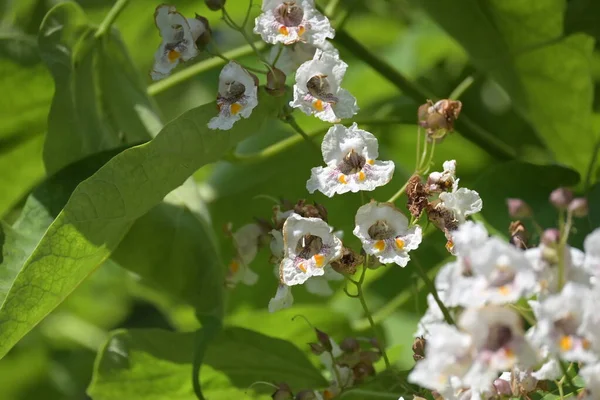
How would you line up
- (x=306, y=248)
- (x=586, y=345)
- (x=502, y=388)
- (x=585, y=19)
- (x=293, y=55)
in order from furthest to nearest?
(x=585, y=19) → (x=293, y=55) → (x=306, y=248) → (x=502, y=388) → (x=586, y=345)

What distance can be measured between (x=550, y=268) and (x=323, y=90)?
309 millimetres

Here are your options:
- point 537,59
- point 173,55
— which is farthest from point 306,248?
point 537,59

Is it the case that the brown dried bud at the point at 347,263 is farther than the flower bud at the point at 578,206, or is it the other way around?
the brown dried bud at the point at 347,263

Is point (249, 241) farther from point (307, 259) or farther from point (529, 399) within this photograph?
point (529, 399)

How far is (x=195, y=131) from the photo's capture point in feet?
2.81

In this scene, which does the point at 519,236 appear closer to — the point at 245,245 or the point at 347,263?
the point at 347,263

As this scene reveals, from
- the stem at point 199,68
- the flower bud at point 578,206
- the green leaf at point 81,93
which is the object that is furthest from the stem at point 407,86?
the flower bud at point 578,206

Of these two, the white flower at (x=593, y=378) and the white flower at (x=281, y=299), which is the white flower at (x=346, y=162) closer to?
the white flower at (x=281, y=299)

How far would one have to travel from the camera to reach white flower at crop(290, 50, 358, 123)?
0.79m

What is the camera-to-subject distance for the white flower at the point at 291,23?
31.7 inches

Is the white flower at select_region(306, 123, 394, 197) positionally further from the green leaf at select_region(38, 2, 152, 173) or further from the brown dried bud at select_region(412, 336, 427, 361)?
the green leaf at select_region(38, 2, 152, 173)

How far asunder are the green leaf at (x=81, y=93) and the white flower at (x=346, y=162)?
0.34 metres

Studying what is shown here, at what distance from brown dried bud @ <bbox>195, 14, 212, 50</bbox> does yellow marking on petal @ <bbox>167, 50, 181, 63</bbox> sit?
21 mm

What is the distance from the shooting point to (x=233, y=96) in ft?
2.74
